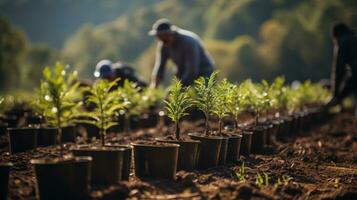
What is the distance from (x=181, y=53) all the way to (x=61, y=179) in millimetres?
7784

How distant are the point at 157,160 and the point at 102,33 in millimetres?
91402

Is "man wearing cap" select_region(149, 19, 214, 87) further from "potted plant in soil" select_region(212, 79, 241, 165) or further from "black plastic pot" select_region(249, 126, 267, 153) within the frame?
"potted plant in soil" select_region(212, 79, 241, 165)

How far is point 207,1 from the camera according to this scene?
10869cm

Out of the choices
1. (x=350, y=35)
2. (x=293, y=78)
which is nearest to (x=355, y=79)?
(x=350, y=35)

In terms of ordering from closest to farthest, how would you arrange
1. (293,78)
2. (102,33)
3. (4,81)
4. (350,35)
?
(350,35)
(4,81)
(293,78)
(102,33)

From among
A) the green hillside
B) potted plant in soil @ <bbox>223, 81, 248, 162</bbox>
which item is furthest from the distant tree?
potted plant in soil @ <bbox>223, 81, 248, 162</bbox>

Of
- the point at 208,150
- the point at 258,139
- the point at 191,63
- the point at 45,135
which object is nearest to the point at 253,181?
the point at 208,150

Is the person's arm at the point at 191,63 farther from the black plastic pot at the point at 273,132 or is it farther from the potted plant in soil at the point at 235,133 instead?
the potted plant in soil at the point at 235,133

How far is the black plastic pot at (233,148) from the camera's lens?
6.89m

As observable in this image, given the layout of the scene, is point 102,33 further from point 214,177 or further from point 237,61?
point 214,177

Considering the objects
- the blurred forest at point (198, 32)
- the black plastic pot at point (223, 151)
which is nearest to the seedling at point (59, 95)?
the black plastic pot at point (223, 151)

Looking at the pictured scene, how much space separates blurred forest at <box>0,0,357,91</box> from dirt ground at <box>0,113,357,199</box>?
40.3m

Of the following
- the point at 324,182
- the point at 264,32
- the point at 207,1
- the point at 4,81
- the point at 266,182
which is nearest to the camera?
the point at 266,182

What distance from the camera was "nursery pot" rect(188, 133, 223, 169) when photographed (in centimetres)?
636
